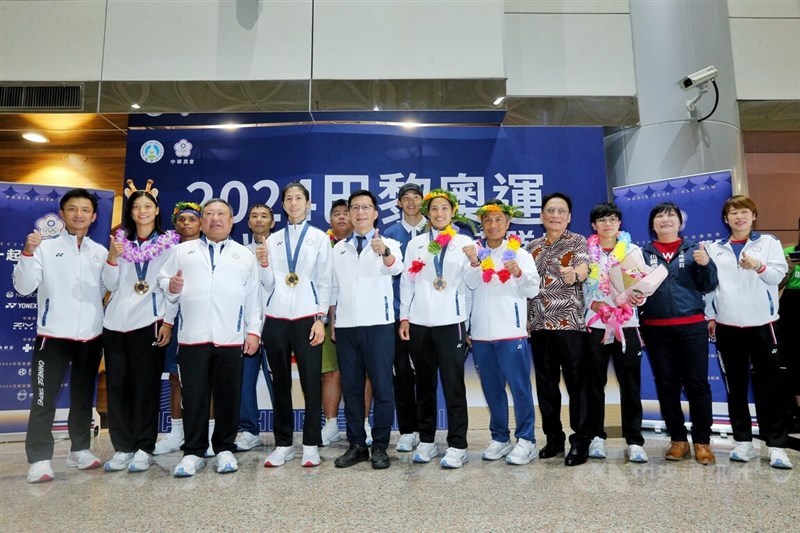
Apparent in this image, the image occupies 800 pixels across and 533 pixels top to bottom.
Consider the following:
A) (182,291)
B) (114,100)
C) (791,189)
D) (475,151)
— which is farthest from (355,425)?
(791,189)

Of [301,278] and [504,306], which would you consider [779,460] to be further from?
[301,278]

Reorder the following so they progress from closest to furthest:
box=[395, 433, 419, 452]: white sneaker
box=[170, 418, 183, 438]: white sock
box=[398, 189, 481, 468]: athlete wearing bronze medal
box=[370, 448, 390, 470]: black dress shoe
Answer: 1. box=[370, 448, 390, 470]: black dress shoe
2. box=[398, 189, 481, 468]: athlete wearing bronze medal
3. box=[395, 433, 419, 452]: white sneaker
4. box=[170, 418, 183, 438]: white sock

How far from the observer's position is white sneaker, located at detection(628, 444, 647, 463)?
3398 millimetres

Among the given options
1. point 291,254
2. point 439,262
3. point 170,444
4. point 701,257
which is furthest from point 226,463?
point 701,257

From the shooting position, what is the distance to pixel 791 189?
694cm

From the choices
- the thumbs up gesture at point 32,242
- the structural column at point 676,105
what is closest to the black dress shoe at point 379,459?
the thumbs up gesture at point 32,242

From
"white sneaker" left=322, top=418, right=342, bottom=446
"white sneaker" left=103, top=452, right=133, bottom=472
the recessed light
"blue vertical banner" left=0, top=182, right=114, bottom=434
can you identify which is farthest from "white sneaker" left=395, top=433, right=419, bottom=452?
the recessed light

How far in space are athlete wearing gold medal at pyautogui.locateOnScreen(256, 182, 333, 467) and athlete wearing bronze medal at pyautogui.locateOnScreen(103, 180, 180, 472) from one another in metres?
0.72

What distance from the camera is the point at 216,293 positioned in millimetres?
3301

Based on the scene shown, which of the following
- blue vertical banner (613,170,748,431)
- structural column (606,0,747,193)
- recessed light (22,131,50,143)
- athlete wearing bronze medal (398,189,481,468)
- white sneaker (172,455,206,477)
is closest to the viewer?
white sneaker (172,455,206,477)

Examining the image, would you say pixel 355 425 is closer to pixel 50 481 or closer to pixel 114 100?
pixel 50 481

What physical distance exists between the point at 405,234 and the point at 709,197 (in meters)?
2.72

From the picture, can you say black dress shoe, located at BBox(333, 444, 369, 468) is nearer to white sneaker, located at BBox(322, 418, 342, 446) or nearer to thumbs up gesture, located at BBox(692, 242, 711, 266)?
white sneaker, located at BBox(322, 418, 342, 446)

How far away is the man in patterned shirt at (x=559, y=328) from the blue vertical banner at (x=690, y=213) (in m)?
1.33
